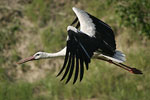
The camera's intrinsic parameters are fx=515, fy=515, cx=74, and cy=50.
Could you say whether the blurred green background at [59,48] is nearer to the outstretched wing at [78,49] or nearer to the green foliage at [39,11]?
the green foliage at [39,11]

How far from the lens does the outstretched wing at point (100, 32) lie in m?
7.41

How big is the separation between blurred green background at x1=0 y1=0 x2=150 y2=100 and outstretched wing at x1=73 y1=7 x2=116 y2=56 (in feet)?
3.98

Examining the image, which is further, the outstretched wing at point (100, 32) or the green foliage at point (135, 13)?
the green foliage at point (135, 13)

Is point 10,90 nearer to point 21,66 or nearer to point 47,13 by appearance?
point 21,66

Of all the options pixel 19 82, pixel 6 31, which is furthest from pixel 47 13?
pixel 19 82

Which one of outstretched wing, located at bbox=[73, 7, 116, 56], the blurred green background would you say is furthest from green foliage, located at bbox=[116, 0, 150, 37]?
outstretched wing, located at bbox=[73, 7, 116, 56]

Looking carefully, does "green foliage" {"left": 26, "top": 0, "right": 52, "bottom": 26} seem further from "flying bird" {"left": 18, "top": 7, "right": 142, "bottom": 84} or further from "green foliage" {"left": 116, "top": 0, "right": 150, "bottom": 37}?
"flying bird" {"left": 18, "top": 7, "right": 142, "bottom": 84}

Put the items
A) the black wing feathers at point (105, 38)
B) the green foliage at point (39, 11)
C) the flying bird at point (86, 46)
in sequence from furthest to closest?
the green foliage at point (39, 11) < the black wing feathers at point (105, 38) < the flying bird at point (86, 46)

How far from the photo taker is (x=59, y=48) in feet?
35.2

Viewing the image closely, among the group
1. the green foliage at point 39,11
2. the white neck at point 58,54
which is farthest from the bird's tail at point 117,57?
the green foliage at point 39,11

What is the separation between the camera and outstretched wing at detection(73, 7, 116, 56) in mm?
7410

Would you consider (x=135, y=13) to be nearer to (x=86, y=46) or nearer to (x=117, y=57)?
(x=117, y=57)

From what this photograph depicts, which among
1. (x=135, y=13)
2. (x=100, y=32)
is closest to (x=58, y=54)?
(x=100, y=32)

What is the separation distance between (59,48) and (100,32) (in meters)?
3.14
